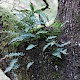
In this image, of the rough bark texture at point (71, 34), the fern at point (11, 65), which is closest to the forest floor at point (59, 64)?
the rough bark texture at point (71, 34)

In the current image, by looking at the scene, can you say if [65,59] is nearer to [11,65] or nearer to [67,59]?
[67,59]

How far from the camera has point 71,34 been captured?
6.89 ft

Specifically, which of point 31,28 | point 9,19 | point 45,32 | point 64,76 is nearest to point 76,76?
point 64,76

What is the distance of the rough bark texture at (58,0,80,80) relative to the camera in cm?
197

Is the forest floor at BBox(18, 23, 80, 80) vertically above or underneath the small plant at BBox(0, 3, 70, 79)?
underneath

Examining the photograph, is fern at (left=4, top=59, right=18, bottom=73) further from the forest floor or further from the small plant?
the forest floor

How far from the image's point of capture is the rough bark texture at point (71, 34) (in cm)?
197

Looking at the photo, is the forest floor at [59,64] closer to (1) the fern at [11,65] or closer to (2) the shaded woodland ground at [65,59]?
(2) the shaded woodland ground at [65,59]

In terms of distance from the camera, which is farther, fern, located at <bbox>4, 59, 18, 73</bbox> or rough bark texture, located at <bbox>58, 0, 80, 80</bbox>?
fern, located at <bbox>4, 59, 18, 73</bbox>

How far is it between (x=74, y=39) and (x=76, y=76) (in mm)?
351

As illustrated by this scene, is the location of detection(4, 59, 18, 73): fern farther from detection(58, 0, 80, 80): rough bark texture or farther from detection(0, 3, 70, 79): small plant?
detection(58, 0, 80, 80): rough bark texture

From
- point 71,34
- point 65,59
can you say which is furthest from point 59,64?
point 71,34

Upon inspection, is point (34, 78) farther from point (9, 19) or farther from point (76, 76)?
point (9, 19)

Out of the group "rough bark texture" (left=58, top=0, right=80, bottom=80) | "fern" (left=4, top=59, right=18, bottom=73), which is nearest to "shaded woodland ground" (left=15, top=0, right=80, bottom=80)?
"rough bark texture" (left=58, top=0, right=80, bottom=80)
